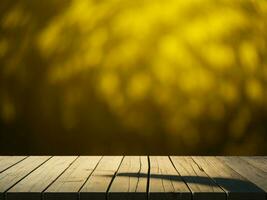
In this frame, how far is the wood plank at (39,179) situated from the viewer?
2.88 m

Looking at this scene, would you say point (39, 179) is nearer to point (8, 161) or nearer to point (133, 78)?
point (8, 161)

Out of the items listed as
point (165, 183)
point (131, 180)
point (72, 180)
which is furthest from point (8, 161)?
point (165, 183)

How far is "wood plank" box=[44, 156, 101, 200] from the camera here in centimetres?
286

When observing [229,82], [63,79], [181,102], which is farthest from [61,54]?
[229,82]

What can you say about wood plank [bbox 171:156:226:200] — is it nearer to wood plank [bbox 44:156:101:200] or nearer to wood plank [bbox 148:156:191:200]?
wood plank [bbox 148:156:191:200]

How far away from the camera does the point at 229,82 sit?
4273 millimetres

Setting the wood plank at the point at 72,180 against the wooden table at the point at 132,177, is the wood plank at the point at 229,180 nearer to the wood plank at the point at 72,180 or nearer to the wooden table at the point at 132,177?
the wooden table at the point at 132,177

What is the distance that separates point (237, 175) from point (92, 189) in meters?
0.94

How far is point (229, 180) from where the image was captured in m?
3.28

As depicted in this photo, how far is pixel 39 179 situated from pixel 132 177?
0.50m

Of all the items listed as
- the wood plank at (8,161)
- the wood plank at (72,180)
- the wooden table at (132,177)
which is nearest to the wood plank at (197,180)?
the wooden table at (132,177)

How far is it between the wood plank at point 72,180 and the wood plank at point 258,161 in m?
1.00

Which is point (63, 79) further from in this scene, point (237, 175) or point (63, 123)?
point (237, 175)

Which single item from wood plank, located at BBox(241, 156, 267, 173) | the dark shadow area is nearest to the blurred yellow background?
wood plank, located at BBox(241, 156, 267, 173)
